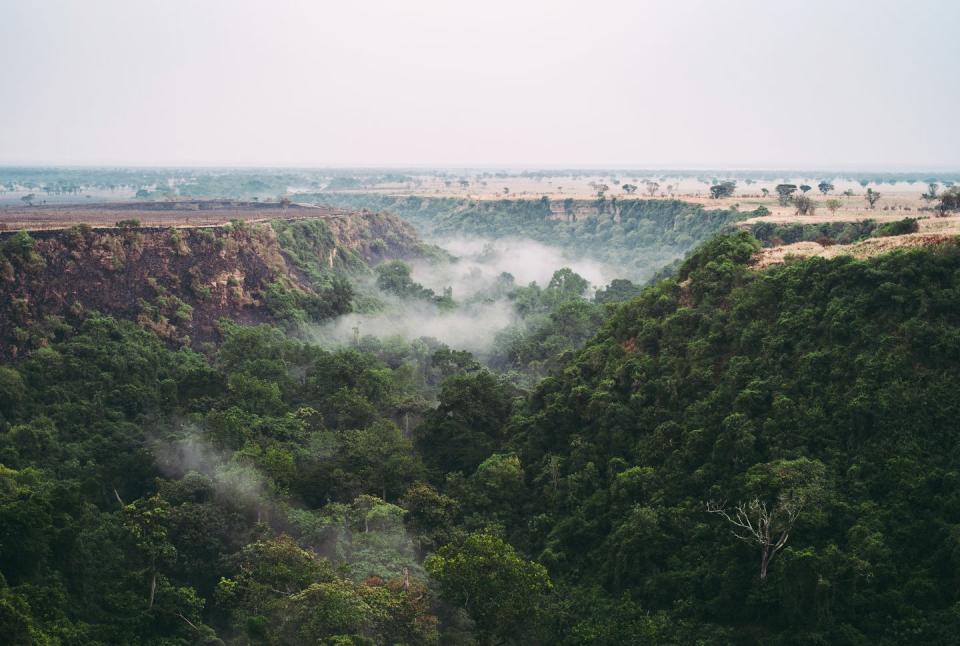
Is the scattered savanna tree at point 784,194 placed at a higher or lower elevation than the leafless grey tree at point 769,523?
higher

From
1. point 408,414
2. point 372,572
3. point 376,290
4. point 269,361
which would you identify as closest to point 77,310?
point 269,361

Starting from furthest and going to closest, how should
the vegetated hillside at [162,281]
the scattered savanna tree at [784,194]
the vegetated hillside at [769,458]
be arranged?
1. the scattered savanna tree at [784,194]
2. the vegetated hillside at [162,281]
3. the vegetated hillside at [769,458]

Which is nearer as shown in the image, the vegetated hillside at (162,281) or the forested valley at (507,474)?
the forested valley at (507,474)

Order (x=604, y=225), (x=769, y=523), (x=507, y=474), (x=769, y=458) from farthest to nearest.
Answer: (x=604, y=225) → (x=507, y=474) → (x=769, y=458) → (x=769, y=523)

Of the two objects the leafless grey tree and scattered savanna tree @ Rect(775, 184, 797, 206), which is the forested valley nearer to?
the leafless grey tree

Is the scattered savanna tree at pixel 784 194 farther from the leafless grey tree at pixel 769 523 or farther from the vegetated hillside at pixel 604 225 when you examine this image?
the leafless grey tree at pixel 769 523

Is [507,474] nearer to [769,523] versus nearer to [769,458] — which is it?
Result: [769,458]

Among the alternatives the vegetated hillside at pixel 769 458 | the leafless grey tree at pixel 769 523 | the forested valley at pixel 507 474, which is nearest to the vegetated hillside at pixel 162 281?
the forested valley at pixel 507 474

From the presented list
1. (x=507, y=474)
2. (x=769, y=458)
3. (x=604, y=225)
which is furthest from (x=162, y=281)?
(x=604, y=225)
